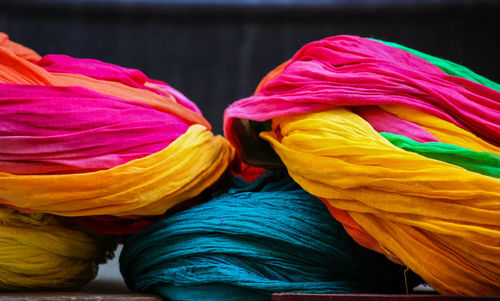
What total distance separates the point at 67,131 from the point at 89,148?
30 millimetres

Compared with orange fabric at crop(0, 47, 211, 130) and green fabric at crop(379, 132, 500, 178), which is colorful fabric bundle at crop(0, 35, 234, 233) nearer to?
orange fabric at crop(0, 47, 211, 130)

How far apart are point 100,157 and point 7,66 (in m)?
0.16

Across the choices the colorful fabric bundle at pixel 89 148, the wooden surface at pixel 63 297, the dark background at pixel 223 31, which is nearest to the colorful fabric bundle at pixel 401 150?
the colorful fabric bundle at pixel 89 148

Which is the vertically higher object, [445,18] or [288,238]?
[445,18]

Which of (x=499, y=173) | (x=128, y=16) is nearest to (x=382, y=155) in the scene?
(x=499, y=173)

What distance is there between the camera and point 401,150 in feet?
1.78

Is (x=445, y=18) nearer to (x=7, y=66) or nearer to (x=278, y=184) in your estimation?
(x=278, y=184)

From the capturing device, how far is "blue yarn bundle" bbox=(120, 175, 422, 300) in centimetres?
60

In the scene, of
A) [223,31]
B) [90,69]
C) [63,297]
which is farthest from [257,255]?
[223,31]

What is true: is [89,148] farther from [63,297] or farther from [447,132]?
[447,132]

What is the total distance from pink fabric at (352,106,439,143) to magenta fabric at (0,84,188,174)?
0.25 metres

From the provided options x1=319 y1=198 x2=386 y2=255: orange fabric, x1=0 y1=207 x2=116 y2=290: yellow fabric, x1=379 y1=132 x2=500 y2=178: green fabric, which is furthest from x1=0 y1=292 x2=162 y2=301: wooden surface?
x1=379 y1=132 x2=500 y2=178: green fabric

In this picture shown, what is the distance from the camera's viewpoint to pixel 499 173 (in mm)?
536

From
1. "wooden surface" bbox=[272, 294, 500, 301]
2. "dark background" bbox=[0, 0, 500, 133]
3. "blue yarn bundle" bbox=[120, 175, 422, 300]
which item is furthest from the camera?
"dark background" bbox=[0, 0, 500, 133]
